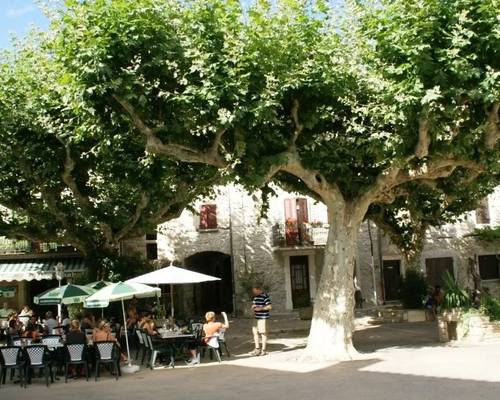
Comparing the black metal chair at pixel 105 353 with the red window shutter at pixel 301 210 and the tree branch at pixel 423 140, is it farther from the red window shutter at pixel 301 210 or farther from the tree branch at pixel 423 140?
the red window shutter at pixel 301 210

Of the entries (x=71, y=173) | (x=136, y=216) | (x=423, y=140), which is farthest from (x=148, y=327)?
(x=423, y=140)

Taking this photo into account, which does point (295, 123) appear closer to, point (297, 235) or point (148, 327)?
point (148, 327)

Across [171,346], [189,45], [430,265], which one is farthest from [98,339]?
[430,265]

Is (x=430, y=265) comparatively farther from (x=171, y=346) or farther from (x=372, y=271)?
(x=171, y=346)

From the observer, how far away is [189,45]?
1217cm

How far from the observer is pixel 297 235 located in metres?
29.6

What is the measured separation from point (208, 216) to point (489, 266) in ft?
50.9

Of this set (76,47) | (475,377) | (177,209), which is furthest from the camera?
(177,209)

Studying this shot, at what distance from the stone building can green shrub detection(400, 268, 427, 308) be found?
5.28 meters

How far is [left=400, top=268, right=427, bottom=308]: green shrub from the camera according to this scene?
78.1ft

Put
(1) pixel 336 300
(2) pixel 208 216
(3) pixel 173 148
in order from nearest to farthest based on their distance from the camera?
(3) pixel 173 148
(1) pixel 336 300
(2) pixel 208 216

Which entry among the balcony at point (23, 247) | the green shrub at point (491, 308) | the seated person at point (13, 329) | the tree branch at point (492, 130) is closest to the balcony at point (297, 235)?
the balcony at point (23, 247)

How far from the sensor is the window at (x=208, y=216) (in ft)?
97.3

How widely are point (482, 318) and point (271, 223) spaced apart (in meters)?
15.3
